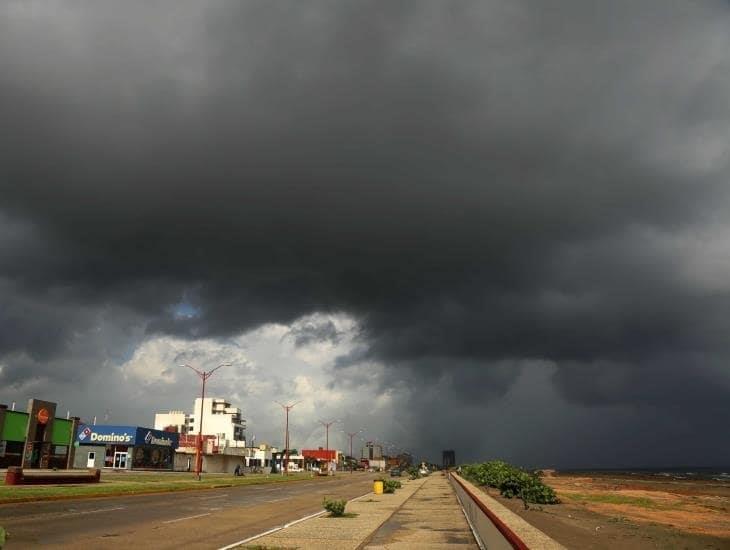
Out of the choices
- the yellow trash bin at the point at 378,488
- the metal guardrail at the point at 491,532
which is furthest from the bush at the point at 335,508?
the yellow trash bin at the point at 378,488

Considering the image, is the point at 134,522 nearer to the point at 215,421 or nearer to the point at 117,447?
the point at 117,447

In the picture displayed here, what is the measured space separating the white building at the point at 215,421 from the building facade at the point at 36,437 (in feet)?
291

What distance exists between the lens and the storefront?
85.8m

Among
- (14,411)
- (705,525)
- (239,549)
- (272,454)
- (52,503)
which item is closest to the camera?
(239,549)

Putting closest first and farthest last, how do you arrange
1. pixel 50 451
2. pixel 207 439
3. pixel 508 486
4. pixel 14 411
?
pixel 508 486, pixel 14 411, pixel 50 451, pixel 207 439

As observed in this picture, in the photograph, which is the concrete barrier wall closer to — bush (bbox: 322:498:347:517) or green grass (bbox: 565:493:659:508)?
bush (bbox: 322:498:347:517)

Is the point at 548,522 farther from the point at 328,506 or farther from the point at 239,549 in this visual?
the point at 239,549

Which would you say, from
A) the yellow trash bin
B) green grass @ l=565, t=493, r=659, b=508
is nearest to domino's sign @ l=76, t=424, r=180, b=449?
the yellow trash bin

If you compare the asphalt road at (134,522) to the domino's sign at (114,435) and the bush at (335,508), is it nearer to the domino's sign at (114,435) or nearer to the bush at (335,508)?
the bush at (335,508)

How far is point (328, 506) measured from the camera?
2428 centimetres

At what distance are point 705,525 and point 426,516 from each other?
59.5 ft

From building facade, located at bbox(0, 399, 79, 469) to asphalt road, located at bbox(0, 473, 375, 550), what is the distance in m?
45.0

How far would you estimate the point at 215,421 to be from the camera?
576 ft

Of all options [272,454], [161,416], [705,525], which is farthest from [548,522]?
[161,416]
